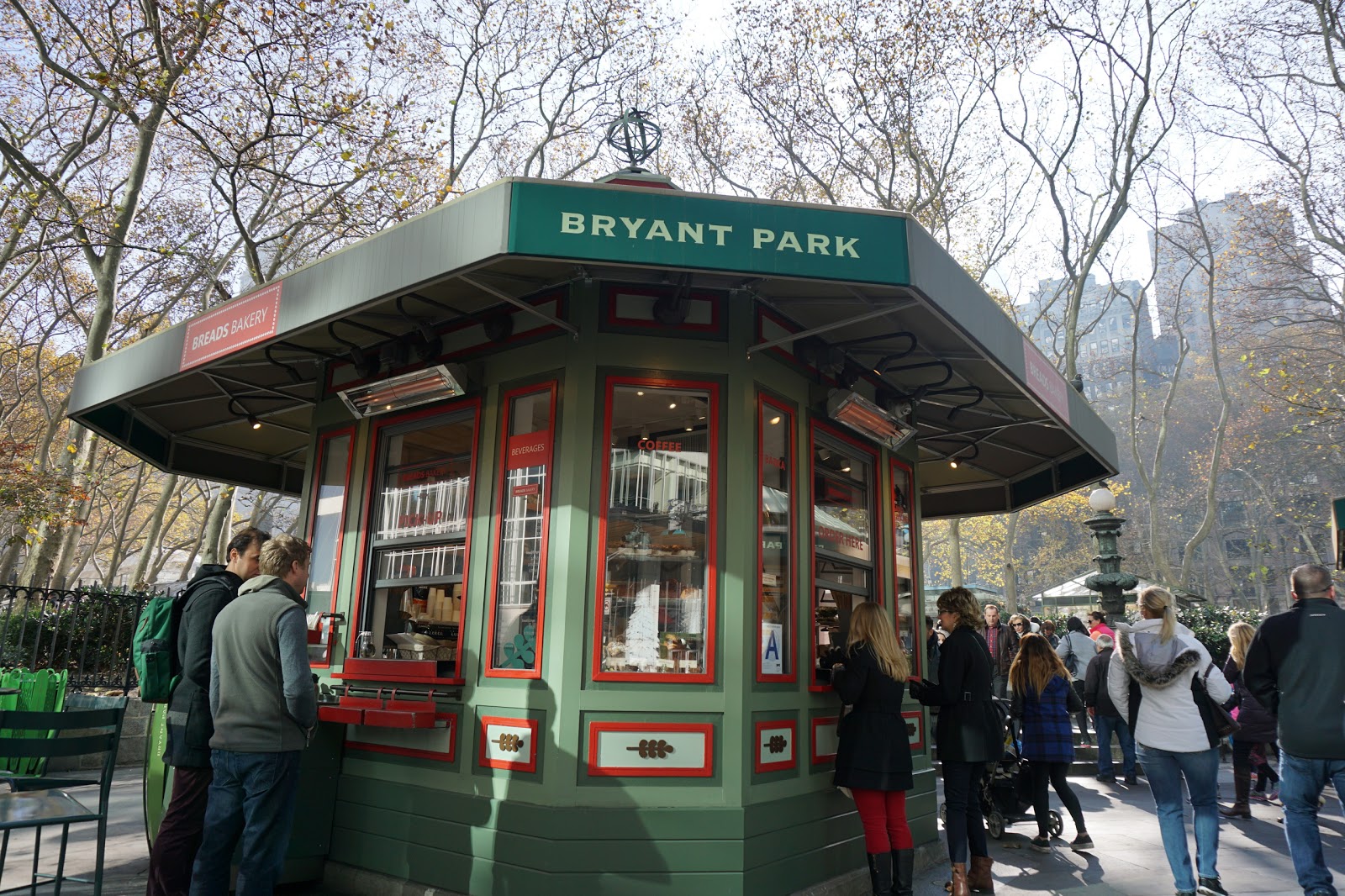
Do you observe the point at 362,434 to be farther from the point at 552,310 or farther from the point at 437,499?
the point at 552,310

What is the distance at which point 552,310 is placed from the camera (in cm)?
548

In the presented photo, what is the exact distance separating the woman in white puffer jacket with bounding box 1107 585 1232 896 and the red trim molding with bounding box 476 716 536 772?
364 centimetres

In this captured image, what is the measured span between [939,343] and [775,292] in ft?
4.24

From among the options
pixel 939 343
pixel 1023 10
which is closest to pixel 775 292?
pixel 939 343

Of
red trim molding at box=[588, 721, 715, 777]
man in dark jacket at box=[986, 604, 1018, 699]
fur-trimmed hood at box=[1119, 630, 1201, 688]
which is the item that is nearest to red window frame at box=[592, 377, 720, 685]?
red trim molding at box=[588, 721, 715, 777]

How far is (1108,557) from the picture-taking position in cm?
1320

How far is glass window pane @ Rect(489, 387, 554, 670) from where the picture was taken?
5113 millimetres

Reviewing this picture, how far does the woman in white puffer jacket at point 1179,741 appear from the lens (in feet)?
16.8

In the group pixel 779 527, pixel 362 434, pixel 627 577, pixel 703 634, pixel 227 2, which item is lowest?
pixel 703 634

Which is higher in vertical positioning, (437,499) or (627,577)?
(437,499)

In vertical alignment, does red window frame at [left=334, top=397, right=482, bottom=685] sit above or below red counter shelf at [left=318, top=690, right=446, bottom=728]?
above

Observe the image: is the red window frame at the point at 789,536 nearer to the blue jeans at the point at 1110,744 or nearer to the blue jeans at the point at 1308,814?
the blue jeans at the point at 1308,814

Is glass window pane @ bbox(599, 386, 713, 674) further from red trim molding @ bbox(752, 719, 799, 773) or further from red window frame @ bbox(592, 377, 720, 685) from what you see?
red trim molding @ bbox(752, 719, 799, 773)

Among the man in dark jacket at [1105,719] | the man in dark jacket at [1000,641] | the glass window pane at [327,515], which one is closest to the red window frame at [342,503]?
the glass window pane at [327,515]
